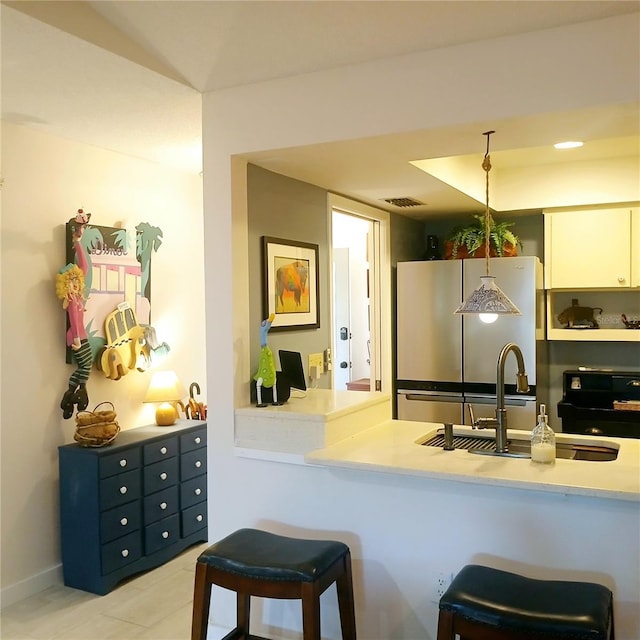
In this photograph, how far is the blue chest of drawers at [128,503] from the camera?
337 centimetres

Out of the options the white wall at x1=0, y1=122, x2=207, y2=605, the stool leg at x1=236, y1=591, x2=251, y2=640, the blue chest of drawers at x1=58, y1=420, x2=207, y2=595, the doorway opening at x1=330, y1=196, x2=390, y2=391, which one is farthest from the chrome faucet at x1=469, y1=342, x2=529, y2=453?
the doorway opening at x1=330, y1=196, x2=390, y2=391

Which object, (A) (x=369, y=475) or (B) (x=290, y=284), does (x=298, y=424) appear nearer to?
(A) (x=369, y=475)

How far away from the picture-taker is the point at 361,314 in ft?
20.3

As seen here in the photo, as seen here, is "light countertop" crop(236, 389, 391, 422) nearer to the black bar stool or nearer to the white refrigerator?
the black bar stool

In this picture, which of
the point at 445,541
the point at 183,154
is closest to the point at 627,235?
the point at 445,541

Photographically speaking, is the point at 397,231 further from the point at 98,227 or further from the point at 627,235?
the point at 98,227

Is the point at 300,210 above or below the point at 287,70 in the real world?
below

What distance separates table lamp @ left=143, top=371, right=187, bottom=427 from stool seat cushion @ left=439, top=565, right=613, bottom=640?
2445 mm

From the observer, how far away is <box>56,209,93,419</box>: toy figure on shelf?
11.2 ft

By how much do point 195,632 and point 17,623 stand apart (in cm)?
139

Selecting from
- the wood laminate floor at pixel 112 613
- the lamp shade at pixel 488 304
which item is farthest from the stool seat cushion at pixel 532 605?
the wood laminate floor at pixel 112 613

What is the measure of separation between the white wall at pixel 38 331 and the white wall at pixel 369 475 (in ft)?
3.84

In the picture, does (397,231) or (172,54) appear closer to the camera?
(172,54)

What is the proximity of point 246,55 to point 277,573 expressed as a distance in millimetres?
1854
